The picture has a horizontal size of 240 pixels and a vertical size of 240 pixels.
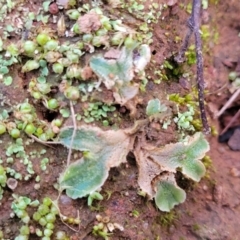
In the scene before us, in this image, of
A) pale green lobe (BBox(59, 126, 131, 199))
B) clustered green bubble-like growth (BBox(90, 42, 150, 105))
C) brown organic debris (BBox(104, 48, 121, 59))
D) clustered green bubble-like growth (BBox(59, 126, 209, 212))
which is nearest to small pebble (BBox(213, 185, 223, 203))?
clustered green bubble-like growth (BBox(59, 126, 209, 212))

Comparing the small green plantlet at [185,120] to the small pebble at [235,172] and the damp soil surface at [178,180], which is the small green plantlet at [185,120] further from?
the small pebble at [235,172]

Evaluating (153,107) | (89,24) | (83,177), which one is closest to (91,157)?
(83,177)

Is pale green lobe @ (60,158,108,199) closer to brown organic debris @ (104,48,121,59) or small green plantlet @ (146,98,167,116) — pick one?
small green plantlet @ (146,98,167,116)

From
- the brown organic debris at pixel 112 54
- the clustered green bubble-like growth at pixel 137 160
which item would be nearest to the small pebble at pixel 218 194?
the clustered green bubble-like growth at pixel 137 160

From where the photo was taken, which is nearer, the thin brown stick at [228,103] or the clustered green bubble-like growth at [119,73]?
the clustered green bubble-like growth at [119,73]

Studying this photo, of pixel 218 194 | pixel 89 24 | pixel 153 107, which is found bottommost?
pixel 218 194

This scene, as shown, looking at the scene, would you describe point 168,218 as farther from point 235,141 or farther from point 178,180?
point 235,141
